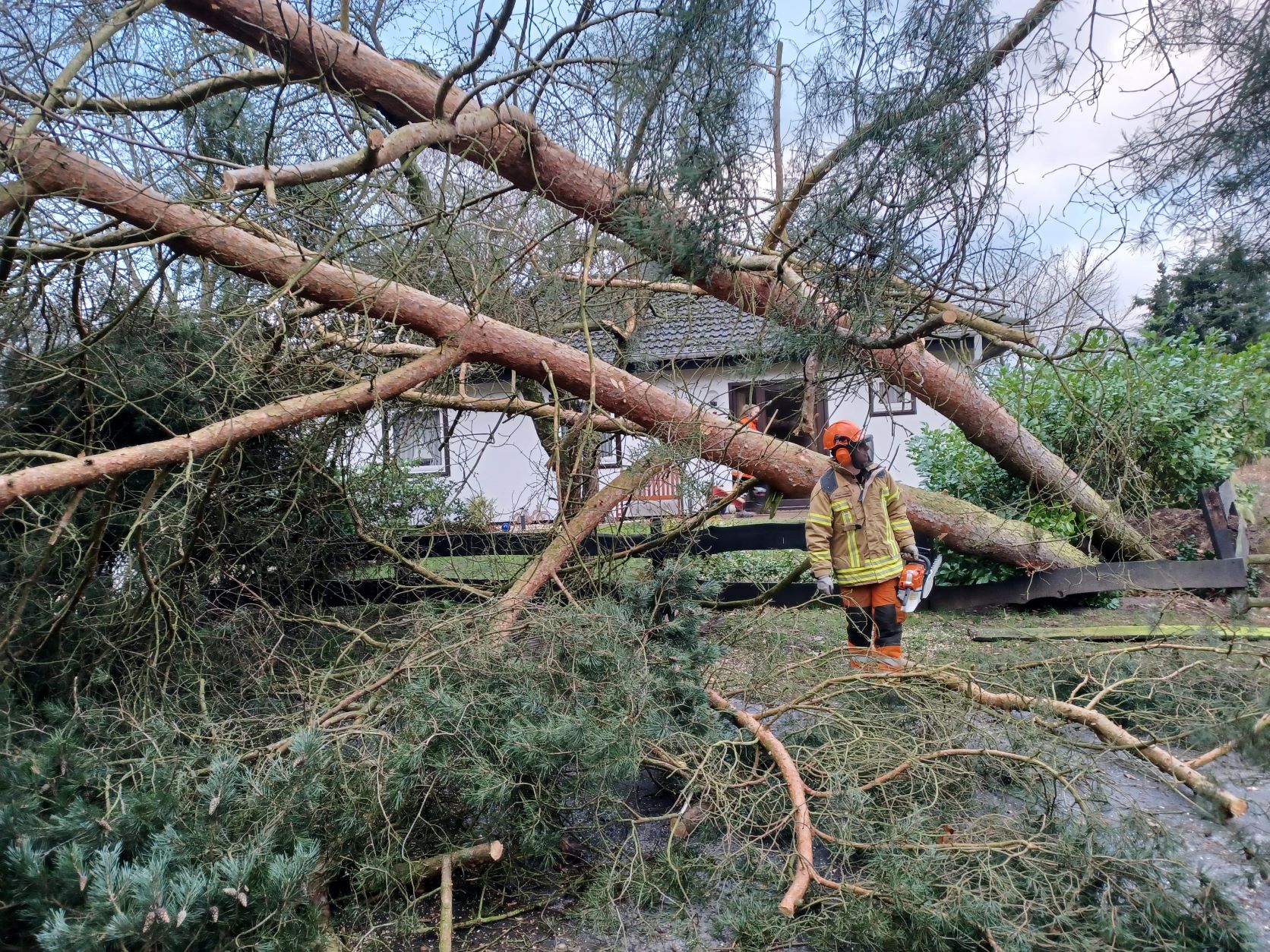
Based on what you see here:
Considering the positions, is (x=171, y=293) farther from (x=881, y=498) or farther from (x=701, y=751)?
(x=881, y=498)

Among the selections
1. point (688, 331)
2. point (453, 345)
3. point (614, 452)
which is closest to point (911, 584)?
point (614, 452)

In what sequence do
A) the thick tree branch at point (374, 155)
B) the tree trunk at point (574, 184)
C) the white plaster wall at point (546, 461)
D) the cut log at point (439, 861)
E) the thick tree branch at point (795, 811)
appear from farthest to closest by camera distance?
the white plaster wall at point (546, 461) < the tree trunk at point (574, 184) < the thick tree branch at point (374, 155) < the cut log at point (439, 861) < the thick tree branch at point (795, 811)

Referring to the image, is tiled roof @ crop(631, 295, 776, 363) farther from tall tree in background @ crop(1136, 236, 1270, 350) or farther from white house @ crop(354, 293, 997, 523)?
tall tree in background @ crop(1136, 236, 1270, 350)

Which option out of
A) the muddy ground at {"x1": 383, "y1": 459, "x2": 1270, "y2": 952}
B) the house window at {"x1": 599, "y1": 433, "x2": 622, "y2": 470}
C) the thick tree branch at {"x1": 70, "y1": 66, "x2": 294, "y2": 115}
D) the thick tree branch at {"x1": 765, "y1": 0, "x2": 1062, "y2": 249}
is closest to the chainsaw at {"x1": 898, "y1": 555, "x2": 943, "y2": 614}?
the muddy ground at {"x1": 383, "y1": 459, "x2": 1270, "y2": 952}

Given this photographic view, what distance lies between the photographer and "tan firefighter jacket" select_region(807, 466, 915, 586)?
5.17 metres

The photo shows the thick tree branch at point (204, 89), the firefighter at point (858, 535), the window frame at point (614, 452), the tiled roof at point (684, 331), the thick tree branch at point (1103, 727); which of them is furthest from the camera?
the window frame at point (614, 452)

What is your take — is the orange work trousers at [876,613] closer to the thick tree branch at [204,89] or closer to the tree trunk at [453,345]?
the tree trunk at [453,345]

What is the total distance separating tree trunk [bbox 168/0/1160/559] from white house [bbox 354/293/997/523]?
0.22 metres

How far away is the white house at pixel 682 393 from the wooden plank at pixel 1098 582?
179 cm

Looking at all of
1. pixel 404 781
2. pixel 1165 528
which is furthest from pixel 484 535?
pixel 1165 528

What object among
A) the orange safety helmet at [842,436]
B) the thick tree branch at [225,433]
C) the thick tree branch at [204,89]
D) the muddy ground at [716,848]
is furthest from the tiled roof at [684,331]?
the thick tree branch at [204,89]

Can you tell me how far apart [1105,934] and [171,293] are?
5.57 metres

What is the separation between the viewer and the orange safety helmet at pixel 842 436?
511cm

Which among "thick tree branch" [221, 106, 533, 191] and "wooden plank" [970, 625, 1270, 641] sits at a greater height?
"thick tree branch" [221, 106, 533, 191]
